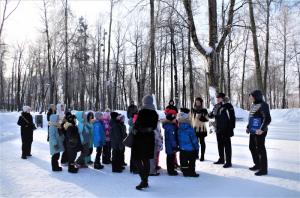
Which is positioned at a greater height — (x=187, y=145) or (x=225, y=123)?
(x=225, y=123)

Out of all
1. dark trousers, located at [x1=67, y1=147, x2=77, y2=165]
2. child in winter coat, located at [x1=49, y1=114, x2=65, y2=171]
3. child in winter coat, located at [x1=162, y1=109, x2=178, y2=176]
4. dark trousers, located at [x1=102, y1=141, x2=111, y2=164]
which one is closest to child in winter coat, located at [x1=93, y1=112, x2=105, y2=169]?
dark trousers, located at [x1=102, y1=141, x2=111, y2=164]

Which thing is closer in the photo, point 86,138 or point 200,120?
point 86,138

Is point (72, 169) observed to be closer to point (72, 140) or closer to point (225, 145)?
point (72, 140)

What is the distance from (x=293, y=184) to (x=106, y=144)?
15.3ft

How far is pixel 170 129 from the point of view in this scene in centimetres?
780

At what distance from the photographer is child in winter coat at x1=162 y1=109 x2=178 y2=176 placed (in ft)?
25.4

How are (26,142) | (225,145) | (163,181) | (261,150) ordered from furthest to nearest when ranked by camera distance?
(26,142)
(225,145)
(261,150)
(163,181)

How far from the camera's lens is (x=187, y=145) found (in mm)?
7629

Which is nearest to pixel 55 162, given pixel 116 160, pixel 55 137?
pixel 55 137

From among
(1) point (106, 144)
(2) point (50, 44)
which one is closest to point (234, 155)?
(1) point (106, 144)

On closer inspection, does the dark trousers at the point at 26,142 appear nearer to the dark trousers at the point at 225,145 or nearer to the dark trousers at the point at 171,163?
the dark trousers at the point at 171,163

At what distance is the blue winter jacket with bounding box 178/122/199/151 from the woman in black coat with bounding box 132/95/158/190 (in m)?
1.25

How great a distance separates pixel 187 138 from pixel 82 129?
297 cm

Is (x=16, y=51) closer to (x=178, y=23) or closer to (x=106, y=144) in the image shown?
(x=178, y=23)
